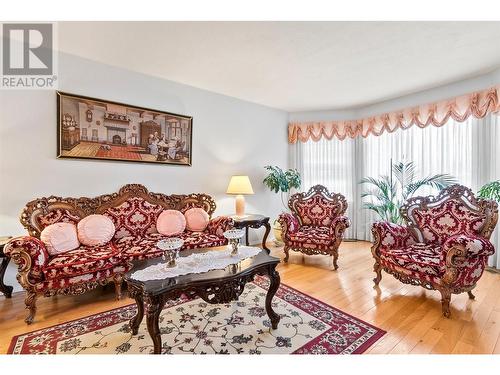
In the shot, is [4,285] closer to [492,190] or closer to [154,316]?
[154,316]

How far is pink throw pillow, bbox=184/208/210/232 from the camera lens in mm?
3395

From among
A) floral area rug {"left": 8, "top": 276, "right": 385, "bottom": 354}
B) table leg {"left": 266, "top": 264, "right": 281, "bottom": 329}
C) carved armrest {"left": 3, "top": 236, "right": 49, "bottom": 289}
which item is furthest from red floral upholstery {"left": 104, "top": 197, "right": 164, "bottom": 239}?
table leg {"left": 266, "top": 264, "right": 281, "bottom": 329}

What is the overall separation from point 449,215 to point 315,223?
1718 mm

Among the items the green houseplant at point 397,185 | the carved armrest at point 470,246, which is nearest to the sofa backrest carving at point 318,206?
the green houseplant at point 397,185

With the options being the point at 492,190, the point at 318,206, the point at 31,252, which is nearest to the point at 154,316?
the point at 31,252

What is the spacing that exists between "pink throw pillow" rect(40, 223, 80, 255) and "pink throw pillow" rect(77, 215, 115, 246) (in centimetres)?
8

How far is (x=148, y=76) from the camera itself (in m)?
3.47

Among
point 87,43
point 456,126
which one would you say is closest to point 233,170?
point 87,43

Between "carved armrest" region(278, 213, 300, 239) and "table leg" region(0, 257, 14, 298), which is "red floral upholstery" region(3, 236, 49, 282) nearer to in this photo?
"table leg" region(0, 257, 14, 298)

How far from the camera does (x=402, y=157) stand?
4.33 metres

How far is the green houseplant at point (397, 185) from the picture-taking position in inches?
148

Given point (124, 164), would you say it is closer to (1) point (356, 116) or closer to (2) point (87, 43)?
(2) point (87, 43)

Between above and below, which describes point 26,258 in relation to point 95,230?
below

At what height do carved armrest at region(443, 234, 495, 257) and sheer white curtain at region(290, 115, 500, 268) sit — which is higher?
sheer white curtain at region(290, 115, 500, 268)
